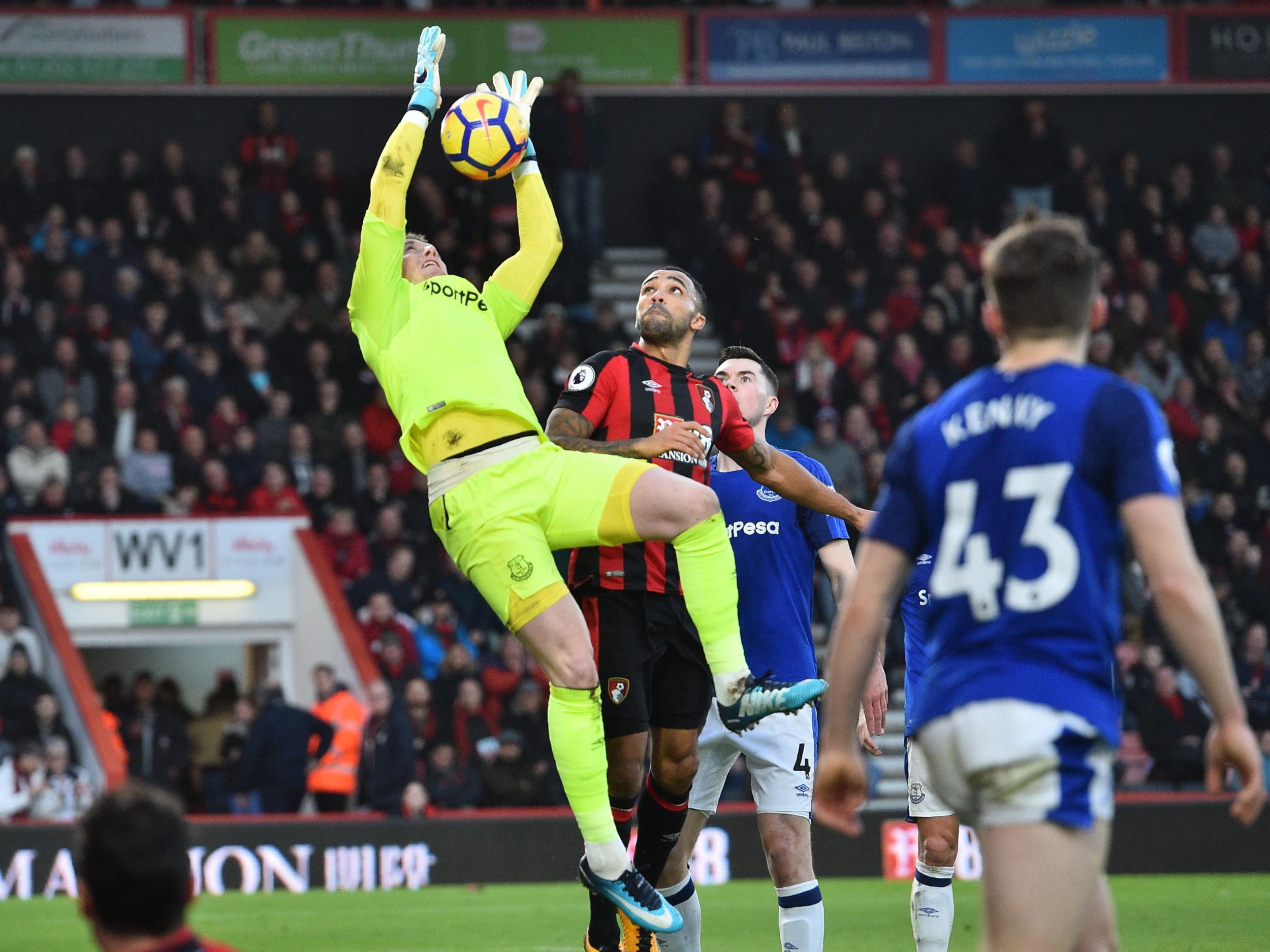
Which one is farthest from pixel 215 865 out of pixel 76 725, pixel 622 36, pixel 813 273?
pixel 622 36

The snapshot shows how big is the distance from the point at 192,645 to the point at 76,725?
518cm

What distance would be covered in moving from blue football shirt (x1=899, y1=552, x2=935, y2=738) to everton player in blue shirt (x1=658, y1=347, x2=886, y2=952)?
0.48ft

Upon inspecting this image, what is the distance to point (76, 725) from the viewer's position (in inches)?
604

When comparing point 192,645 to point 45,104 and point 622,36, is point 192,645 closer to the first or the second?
point 45,104

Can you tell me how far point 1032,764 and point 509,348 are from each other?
15.1 meters

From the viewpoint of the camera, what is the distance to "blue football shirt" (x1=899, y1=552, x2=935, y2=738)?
7.39 metres

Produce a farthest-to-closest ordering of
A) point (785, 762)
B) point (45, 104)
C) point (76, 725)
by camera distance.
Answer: point (45, 104) < point (76, 725) < point (785, 762)

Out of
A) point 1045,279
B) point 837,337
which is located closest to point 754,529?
point 1045,279

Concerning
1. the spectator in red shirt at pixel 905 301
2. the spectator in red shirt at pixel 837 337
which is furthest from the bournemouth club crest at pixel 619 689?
the spectator in red shirt at pixel 905 301

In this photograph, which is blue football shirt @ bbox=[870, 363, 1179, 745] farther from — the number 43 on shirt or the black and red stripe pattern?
the black and red stripe pattern

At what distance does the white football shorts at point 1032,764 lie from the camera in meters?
3.68

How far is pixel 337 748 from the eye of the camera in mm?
14570

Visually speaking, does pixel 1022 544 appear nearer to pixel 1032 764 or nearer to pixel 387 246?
pixel 1032 764

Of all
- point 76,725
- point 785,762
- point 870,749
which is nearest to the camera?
point 785,762
